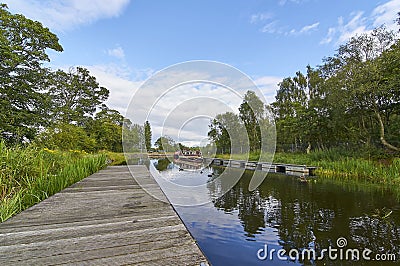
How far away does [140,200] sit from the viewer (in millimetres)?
3264

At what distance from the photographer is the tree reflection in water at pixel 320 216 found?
378 centimetres

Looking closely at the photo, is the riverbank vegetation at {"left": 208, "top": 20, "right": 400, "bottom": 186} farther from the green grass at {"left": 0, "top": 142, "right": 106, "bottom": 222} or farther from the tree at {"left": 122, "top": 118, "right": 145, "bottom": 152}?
the green grass at {"left": 0, "top": 142, "right": 106, "bottom": 222}

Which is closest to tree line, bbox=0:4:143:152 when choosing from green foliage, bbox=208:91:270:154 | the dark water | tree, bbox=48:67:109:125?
the dark water

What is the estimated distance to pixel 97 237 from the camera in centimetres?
183

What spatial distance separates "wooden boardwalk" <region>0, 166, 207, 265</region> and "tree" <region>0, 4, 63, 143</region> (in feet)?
37.8

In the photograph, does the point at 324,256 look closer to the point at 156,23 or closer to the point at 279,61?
the point at 279,61

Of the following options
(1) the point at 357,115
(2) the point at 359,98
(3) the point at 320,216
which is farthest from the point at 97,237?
(1) the point at 357,115

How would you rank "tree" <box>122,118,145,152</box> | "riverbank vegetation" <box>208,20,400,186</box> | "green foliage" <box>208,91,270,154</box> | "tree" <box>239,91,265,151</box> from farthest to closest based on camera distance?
"tree" <box>239,91,265,151</box> → "green foliage" <box>208,91,270,154</box> → "riverbank vegetation" <box>208,20,400,186</box> → "tree" <box>122,118,145,152</box>

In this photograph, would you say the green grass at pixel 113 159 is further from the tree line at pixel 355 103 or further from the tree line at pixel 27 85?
the tree line at pixel 355 103

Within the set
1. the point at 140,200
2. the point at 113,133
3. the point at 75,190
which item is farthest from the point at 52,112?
the point at 140,200

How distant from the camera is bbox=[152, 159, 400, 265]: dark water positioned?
3.40 meters

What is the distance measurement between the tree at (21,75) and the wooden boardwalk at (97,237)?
37.8ft

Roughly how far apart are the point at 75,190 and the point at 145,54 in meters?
6.15

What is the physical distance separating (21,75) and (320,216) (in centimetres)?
1620
